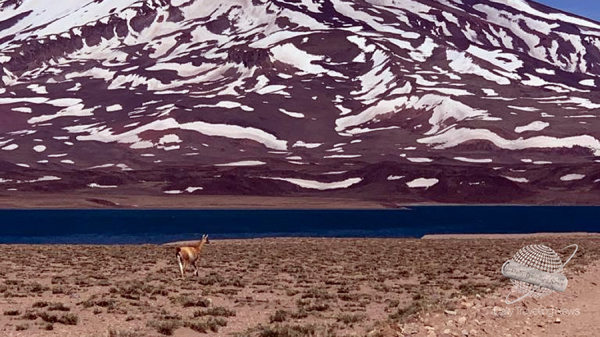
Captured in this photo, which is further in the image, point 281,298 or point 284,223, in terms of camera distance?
point 284,223

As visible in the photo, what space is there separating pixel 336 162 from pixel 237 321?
16593 cm

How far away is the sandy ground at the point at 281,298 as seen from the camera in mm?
18938

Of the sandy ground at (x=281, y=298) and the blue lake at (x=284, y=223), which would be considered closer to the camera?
the sandy ground at (x=281, y=298)

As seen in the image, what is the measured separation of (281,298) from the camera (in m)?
26.7

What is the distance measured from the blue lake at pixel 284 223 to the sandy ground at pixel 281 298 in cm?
4276

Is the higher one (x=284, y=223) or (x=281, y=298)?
(x=284, y=223)

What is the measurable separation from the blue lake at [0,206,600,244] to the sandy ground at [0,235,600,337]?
42.8m

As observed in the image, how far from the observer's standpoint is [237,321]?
21906mm

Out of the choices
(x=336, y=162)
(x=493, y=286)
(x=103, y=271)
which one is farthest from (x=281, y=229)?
(x=336, y=162)

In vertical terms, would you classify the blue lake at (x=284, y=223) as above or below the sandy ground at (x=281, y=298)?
above

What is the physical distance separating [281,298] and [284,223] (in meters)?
90.3

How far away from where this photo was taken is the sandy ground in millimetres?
18938

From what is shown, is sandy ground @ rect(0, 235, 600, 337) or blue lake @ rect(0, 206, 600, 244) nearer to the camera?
sandy ground @ rect(0, 235, 600, 337)

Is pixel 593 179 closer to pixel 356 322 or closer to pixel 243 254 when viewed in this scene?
pixel 243 254
